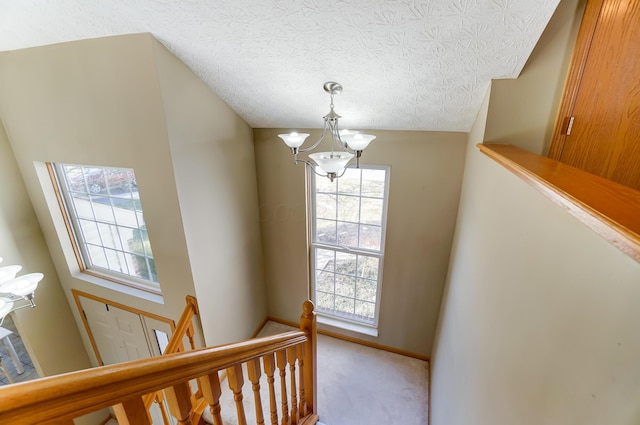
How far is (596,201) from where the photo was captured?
550 millimetres

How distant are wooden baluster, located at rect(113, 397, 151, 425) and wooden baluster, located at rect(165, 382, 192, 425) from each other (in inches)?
2.9

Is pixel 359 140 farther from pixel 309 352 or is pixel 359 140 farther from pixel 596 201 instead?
pixel 309 352

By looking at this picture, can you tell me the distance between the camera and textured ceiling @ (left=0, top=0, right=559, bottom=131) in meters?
1.32

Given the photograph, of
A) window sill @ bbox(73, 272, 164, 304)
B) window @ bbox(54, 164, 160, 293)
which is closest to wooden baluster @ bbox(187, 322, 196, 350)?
window sill @ bbox(73, 272, 164, 304)

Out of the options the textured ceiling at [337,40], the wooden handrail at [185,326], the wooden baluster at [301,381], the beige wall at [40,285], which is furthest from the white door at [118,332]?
the textured ceiling at [337,40]

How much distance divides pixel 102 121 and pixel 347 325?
3.09m

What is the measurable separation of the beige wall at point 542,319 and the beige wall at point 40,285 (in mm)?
3694

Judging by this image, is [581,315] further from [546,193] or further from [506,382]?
[506,382]

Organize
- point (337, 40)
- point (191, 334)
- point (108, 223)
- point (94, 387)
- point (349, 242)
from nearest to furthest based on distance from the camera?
point (94, 387) < point (337, 40) < point (191, 334) < point (108, 223) < point (349, 242)

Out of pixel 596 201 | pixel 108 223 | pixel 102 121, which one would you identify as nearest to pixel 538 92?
pixel 596 201

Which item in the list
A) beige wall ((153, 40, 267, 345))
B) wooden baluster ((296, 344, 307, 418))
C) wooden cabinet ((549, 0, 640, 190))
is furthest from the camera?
beige wall ((153, 40, 267, 345))

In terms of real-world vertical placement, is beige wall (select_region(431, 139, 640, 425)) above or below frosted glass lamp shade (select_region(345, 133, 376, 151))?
below

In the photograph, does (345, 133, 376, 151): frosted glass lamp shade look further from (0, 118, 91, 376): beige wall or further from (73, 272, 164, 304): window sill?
(0, 118, 91, 376): beige wall

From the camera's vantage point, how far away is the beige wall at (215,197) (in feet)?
6.57
